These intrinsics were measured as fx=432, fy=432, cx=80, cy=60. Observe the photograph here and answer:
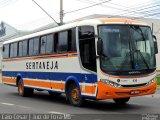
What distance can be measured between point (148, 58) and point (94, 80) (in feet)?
6.97

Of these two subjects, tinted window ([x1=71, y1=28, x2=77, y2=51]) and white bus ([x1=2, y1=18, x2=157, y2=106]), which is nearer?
white bus ([x1=2, y1=18, x2=157, y2=106])

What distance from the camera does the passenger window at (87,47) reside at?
49.2 feet

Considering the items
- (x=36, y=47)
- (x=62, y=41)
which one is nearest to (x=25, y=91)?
(x=36, y=47)

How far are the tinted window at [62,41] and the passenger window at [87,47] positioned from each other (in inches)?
49.0

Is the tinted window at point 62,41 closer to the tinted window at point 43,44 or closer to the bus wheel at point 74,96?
the bus wheel at point 74,96

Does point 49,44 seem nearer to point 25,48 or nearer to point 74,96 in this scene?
point 74,96

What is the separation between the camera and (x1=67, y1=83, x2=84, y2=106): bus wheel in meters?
16.0

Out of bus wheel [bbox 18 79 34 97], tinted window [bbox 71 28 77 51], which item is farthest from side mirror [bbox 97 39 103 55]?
bus wheel [bbox 18 79 34 97]

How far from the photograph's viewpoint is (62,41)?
17359mm

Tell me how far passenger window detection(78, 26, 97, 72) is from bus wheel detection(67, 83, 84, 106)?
122 centimetres

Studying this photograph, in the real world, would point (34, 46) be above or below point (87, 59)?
above

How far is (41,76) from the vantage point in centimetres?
1972

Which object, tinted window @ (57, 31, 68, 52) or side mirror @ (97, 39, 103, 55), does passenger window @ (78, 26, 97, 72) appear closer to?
side mirror @ (97, 39, 103, 55)

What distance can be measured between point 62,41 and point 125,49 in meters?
3.41
